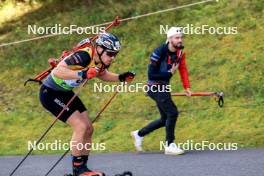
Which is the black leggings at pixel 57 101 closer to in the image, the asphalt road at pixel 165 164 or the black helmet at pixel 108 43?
the black helmet at pixel 108 43

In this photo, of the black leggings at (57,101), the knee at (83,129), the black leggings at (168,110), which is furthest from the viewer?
the black leggings at (168,110)

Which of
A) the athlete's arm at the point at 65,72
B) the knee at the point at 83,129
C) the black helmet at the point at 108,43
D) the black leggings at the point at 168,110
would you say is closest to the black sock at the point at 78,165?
the knee at the point at 83,129

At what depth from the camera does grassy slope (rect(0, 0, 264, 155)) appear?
11.7 meters

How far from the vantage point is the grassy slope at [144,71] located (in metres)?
11.7

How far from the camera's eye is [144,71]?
14.9m

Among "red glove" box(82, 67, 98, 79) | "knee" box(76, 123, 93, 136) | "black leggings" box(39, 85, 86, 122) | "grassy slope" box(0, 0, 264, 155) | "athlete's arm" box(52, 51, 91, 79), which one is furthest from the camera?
"grassy slope" box(0, 0, 264, 155)

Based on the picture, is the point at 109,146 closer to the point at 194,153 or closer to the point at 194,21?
the point at 194,153

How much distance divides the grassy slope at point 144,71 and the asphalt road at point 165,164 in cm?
109

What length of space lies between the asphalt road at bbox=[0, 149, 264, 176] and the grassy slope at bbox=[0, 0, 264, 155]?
42.8 inches

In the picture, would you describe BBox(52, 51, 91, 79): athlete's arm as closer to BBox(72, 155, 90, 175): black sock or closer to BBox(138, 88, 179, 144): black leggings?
BBox(72, 155, 90, 175): black sock

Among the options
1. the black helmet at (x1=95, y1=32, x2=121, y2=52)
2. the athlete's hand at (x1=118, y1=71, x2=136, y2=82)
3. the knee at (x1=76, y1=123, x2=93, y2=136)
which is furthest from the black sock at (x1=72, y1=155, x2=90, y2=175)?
the black helmet at (x1=95, y1=32, x2=121, y2=52)

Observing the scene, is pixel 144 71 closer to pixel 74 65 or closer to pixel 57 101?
pixel 57 101

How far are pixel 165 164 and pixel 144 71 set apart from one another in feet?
20.9

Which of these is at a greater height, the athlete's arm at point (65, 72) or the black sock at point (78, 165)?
the athlete's arm at point (65, 72)
